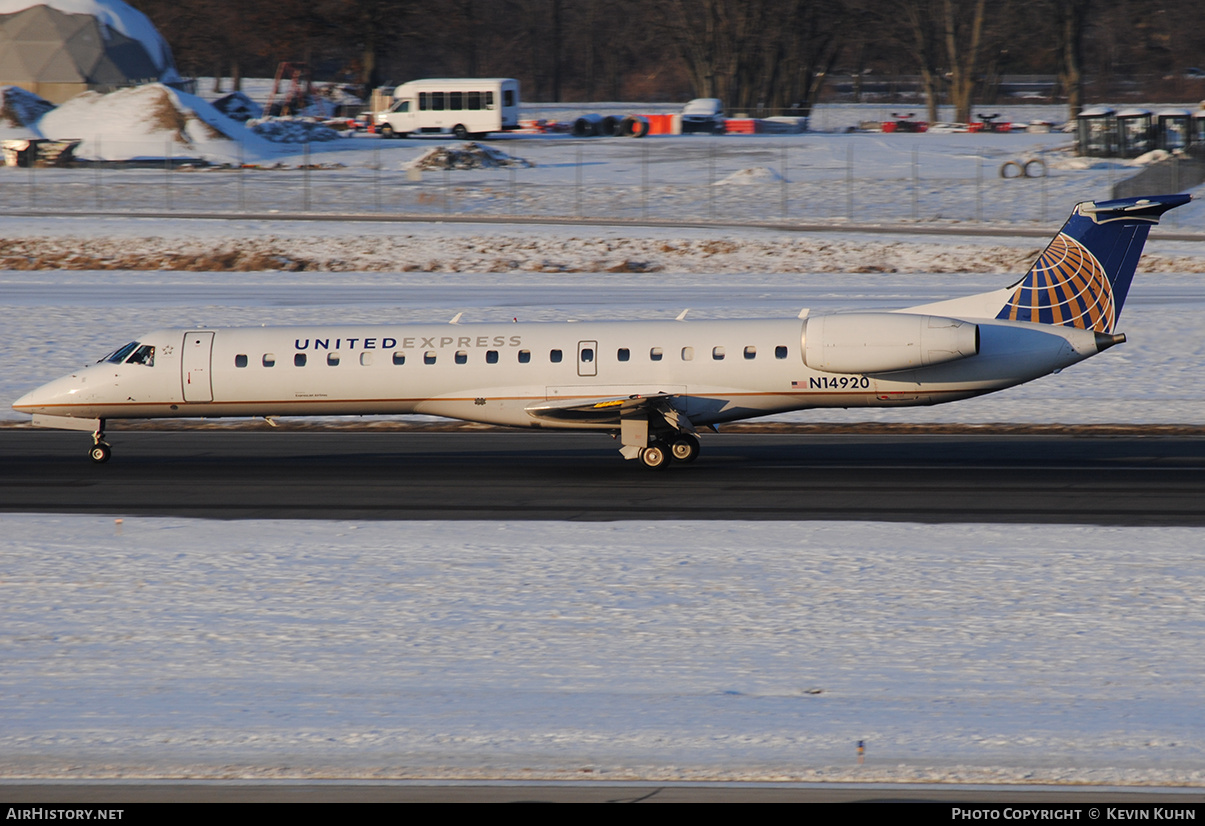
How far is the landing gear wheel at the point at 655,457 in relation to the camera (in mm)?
22266

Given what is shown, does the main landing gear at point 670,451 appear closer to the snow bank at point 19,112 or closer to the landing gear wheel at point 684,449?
the landing gear wheel at point 684,449

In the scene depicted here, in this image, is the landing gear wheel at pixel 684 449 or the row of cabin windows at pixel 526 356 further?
the landing gear wheel at pixel 684 449

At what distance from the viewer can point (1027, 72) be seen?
427 ft

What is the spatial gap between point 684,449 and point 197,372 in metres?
8.64

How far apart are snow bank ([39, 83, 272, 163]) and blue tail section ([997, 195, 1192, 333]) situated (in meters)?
Answer: 52.2

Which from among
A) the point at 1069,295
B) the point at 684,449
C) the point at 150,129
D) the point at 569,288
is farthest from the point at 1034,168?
the point at 684,449

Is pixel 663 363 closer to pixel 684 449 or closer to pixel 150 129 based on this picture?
pixel 684 449

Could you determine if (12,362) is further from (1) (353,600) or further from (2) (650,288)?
(1) (353,600)

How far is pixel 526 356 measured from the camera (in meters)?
22.1

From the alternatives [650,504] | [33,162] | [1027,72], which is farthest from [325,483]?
[1027,72]

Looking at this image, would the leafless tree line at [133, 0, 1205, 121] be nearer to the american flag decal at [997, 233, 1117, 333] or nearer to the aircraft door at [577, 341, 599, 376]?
the american flag decal at [997, 233, 1117, 333]

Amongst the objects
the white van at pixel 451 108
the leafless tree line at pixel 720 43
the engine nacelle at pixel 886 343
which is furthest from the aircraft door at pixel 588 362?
the leafless tree line at pixel 720 43

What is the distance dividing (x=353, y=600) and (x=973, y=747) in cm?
703

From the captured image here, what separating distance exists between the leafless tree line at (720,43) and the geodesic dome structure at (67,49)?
14.8 metres
